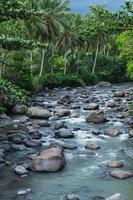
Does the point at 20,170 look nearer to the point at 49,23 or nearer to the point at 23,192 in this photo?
the point at 23,192

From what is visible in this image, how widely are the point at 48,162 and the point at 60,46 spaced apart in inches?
1792

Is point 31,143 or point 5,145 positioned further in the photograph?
point 31,143

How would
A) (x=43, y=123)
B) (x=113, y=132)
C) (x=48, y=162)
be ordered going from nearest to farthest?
(x=48, y=162) → (x=113, y=132) → (x=43, y=123)

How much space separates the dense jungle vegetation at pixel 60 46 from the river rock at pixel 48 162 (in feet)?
11.0

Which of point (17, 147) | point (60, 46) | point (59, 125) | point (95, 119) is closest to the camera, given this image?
point (17, 147)

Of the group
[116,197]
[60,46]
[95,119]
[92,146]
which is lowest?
[116,197]

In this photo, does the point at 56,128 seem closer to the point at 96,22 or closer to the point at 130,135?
the point at 130,135

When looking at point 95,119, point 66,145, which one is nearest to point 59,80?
point 95,119

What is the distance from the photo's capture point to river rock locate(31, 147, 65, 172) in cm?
1950

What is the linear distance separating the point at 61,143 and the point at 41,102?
1807 cm

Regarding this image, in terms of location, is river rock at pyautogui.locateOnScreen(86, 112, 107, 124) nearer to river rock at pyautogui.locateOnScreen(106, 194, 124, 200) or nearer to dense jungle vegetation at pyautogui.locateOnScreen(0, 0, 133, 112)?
dense jungle vegetation at pyautogui.locateOnScreen(0, 0, 133, 112)

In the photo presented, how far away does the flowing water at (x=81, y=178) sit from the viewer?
16969mm

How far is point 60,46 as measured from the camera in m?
64.1

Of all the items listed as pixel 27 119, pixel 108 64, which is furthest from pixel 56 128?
pixel 108 64
